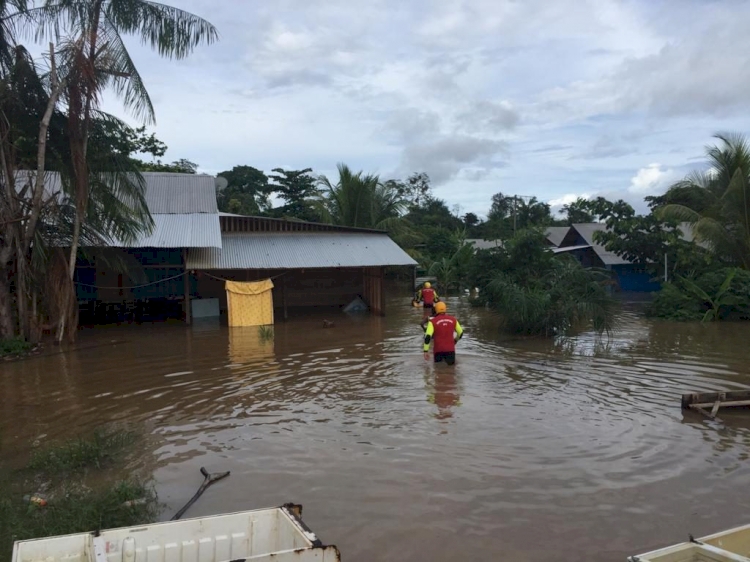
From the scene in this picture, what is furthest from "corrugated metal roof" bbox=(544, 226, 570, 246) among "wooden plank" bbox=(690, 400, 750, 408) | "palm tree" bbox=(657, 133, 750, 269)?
"wooden plank" bbox=(690, 400, 750, 408)

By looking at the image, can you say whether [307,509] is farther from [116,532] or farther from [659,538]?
[659,538]

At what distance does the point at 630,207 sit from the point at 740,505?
1955 cm

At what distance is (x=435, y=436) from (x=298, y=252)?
544 inches

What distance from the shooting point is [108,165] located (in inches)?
607

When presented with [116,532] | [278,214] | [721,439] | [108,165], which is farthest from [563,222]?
[116,532]

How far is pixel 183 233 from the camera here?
62.1 ft

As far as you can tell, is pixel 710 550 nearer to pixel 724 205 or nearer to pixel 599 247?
pixel 724 205

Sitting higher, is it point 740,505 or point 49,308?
point 49,308

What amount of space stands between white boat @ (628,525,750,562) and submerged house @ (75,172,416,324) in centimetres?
→ 1588

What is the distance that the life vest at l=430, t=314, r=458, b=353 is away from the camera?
410 inches

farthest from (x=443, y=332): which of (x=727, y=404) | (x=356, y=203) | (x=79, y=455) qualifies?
(x=356, y=203)

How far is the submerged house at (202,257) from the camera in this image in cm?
1895

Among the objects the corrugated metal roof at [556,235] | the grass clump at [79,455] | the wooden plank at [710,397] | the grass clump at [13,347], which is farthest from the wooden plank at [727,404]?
the corrugated metal roof at [556,235]

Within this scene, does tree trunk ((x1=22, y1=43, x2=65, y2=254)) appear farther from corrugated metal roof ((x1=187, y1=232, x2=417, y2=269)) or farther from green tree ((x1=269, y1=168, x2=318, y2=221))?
green tree ((x1=269, y1=168, x2=318, y2=221))
